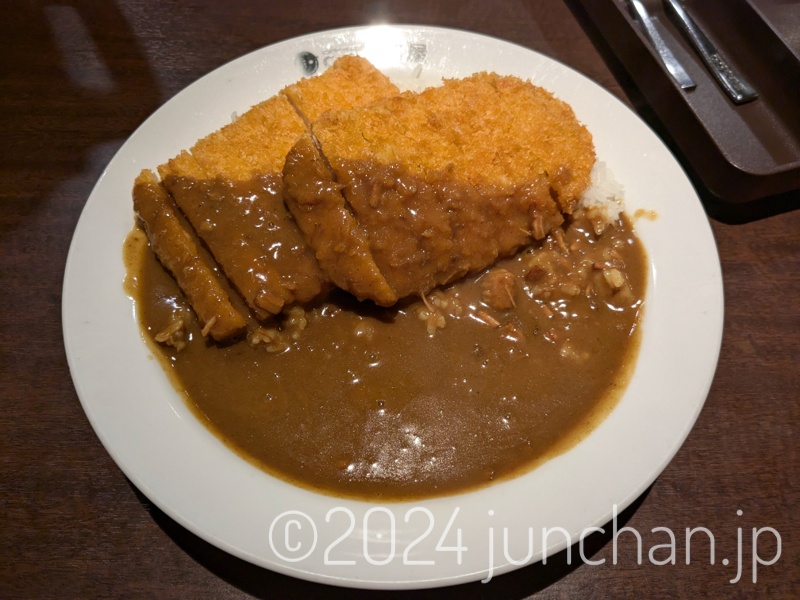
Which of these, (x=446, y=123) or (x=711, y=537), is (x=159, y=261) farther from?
(x=711, y=537)

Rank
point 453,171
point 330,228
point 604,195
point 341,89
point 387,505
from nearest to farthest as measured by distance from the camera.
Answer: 1. point 387,505
2. point 330,228
3. point 453,171
4. point 604,195
5. point 341,89

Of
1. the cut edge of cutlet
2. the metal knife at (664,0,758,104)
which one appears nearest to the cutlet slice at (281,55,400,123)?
the cut edge of cutlet

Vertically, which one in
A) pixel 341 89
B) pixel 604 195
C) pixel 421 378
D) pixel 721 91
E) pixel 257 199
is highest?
pixel 721 91

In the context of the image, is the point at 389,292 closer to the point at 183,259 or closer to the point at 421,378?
the point at 421,378

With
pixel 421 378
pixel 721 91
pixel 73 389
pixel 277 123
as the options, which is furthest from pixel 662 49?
pixel 73 389

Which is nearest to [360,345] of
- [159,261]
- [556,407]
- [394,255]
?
[394,255]

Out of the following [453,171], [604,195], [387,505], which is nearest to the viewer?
[387,505]

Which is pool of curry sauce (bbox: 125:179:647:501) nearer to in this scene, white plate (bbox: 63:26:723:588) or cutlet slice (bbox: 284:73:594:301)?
white plate (bbox: 63:26:723:588)

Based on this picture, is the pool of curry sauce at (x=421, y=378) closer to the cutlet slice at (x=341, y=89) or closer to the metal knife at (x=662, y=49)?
the cutlet slice at (x=341, y=89)
